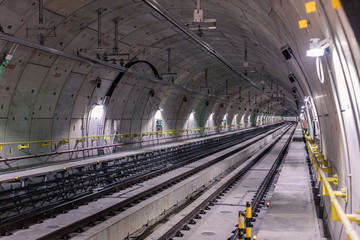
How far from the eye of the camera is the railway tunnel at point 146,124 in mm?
5199

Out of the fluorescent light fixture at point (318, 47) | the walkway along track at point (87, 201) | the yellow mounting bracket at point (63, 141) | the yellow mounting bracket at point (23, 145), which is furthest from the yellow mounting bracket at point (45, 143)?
the fluorescent light fixture at point (318, 47)

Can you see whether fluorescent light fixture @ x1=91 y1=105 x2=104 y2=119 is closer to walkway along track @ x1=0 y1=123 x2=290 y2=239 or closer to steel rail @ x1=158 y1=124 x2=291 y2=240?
walkway along track @ x1=0 y1=123 x2=290 y2=239

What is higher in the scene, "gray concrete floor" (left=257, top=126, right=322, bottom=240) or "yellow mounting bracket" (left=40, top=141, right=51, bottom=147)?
"yellow mounting bracket" (left=40, top=141, right=51, bottom=147)

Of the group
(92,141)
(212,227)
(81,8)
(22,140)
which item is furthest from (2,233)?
(92,141)

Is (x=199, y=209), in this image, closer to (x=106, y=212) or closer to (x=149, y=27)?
(x=106, y=212)

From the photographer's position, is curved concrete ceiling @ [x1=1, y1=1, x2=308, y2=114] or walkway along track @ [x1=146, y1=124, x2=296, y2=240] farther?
curved concrete ceiling @ [x1=1, y1=1, x2=308, y2=114]

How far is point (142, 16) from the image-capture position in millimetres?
15031

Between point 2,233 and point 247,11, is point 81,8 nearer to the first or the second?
point 247,11

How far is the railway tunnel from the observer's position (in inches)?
205

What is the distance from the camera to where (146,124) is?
25.0 metres

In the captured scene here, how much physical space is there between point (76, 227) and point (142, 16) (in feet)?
28.5

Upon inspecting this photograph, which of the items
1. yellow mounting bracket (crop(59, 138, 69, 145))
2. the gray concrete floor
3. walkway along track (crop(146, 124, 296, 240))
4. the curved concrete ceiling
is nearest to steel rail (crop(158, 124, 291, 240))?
walkway along track (crop(146, 124, 296, 240))

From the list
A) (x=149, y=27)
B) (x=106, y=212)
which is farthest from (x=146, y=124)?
(x=106, y=212)

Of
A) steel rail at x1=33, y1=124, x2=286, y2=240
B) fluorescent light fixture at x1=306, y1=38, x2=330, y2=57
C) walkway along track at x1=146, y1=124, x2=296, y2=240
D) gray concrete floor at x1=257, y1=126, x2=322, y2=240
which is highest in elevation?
fluorescent light fixture at x1=306, y1=38, x2=330, y2=57
